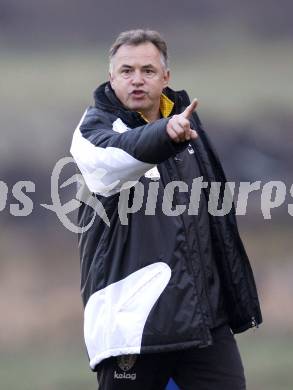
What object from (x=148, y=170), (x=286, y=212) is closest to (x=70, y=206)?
(x=286, y=212)

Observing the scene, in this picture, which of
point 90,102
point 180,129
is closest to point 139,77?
point 180,129

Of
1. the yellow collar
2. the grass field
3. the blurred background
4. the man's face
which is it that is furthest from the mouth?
the grass field

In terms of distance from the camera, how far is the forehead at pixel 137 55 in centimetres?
285

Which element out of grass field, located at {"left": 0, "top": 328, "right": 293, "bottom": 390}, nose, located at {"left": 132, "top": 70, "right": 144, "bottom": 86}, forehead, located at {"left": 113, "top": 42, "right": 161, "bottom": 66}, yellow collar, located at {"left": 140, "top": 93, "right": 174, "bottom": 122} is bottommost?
Result: grass field, located at {"left": 0, "top": 328, "right": 293, "bottom": 390}

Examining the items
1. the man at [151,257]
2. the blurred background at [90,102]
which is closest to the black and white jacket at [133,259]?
the man at [151,257]

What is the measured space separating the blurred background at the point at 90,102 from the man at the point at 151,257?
43.6 inches

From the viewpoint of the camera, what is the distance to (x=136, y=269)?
2.67 m

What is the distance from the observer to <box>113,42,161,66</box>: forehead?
2.85 m

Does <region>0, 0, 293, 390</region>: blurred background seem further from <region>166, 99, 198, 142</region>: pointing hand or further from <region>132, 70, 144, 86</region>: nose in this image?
<region>166, 99, 198, 142</region>: pointing hand

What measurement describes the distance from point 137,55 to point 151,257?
1.79ft

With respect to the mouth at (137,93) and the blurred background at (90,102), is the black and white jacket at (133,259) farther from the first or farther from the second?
the blurred background at (90,102)

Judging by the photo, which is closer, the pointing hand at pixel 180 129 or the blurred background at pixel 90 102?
the pointing hand at pixel 180 129

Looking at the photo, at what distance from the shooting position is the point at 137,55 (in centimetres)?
286

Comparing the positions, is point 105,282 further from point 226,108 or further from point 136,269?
point 226,108
